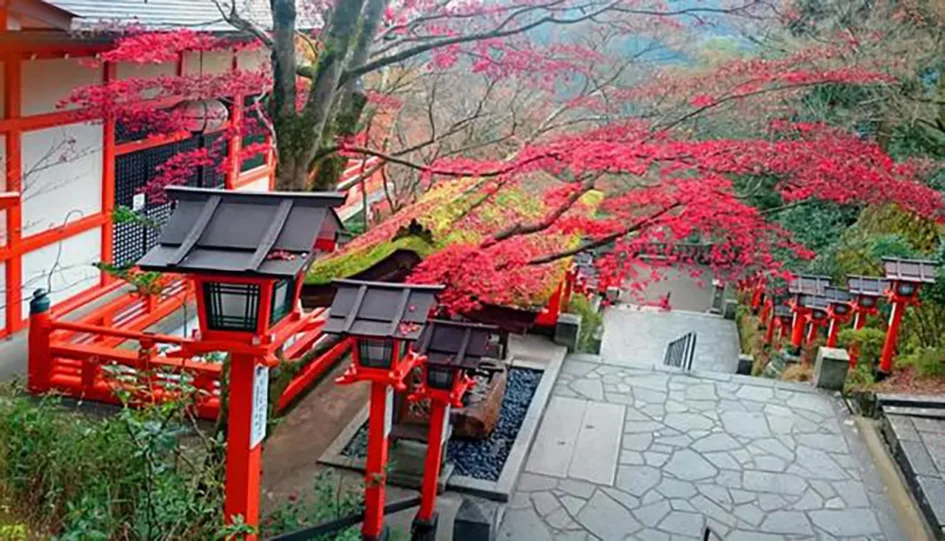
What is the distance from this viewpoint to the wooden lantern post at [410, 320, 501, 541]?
287 inches

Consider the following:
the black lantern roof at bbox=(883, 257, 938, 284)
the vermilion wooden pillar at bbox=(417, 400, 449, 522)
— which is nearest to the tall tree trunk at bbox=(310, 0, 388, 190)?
the vermilion wooden pillar at bbox=(417, 400, 449, 522)

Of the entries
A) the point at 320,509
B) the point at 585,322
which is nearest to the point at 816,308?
the point at 585,322

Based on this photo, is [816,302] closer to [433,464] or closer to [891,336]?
[891,336]

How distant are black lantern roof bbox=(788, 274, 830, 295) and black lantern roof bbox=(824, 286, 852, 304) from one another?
14 centimetres

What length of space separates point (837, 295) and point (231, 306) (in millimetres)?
11933

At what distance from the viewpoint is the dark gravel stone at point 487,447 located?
948cm

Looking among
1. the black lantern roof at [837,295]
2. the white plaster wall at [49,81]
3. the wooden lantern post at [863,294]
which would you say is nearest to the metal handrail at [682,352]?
the black lantern roof at [837,295]

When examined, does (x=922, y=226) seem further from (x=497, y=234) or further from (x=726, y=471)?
(x=497, y=234)

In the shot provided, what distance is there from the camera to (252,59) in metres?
15.1

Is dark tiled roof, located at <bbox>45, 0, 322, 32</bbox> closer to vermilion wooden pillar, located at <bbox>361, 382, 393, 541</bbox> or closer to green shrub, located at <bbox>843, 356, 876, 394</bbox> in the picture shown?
vermilion wooden pillar, located at <bbox>361, 382, 393, 541</bbox>

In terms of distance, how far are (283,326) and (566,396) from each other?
7577 millimetres

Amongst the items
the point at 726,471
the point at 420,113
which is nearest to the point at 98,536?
the point at 726,471

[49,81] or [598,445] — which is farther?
[598,445]

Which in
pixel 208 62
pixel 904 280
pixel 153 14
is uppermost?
pixel 153 14
